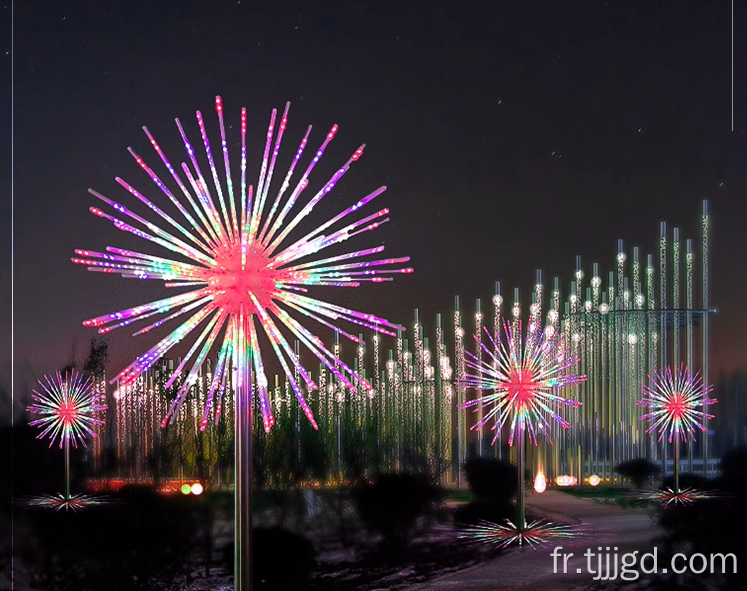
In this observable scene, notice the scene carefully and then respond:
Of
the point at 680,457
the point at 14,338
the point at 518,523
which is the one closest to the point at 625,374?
the point at 680,457

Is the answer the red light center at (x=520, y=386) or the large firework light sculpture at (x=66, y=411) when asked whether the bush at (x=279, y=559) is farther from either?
the red light center at (x=520, y=386)

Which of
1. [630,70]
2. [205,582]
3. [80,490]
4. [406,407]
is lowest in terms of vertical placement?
[205,582]

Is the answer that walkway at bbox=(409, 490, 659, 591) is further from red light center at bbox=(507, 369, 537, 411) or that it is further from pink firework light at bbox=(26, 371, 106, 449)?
pink firework light at bbox=(26, 371, 106, 449)

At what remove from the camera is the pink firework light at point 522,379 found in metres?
6.21

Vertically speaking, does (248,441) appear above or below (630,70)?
below

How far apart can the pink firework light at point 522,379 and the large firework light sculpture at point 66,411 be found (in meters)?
2.53

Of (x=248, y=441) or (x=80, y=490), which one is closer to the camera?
(x=248, y=441)

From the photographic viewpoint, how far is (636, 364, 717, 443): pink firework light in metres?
6.45

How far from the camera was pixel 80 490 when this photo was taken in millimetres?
6531

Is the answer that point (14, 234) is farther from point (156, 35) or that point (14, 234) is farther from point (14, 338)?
point (156, 35)

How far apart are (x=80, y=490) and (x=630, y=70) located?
4610 millimetres

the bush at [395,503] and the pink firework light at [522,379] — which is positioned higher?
the pink firework light at [522,379]

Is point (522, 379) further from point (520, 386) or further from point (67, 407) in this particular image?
point (67, 407)

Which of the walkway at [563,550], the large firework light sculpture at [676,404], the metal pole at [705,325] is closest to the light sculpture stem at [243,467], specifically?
the walkway at [563,550]
